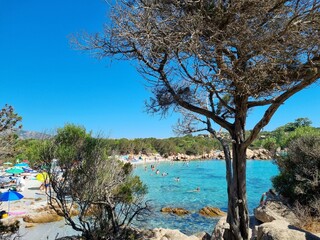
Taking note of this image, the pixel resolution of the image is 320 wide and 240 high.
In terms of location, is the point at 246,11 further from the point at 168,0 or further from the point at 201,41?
the point at 168,0

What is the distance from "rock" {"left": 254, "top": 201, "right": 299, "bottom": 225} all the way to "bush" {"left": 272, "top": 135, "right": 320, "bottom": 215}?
590mm

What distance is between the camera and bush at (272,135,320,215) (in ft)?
35.5

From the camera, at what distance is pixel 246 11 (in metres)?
4.17

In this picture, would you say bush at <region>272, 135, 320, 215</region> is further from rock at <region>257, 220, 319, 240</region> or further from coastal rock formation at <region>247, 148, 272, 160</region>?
coastal rock formation at <region>247, 148, 272, 160</region>

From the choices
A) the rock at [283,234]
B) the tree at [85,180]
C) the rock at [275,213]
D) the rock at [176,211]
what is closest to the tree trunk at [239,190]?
the rock at [283,234]

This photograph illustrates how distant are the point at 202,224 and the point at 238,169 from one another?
10.8m

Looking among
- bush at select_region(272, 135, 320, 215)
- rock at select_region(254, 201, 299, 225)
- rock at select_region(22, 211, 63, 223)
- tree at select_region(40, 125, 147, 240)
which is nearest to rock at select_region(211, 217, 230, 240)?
tree at select_region(40, 125, 147, 240)

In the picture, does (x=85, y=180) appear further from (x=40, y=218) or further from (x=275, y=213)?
(x=40, y=218)

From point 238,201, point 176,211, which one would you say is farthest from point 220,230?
point 176,211

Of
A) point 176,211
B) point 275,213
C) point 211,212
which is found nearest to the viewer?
point 275,213

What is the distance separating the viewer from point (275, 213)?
10219 mm

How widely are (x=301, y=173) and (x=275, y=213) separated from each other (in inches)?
88.4

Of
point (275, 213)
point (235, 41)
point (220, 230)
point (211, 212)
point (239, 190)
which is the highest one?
point (235, 41)

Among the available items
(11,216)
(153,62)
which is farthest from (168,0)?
(11,216)
